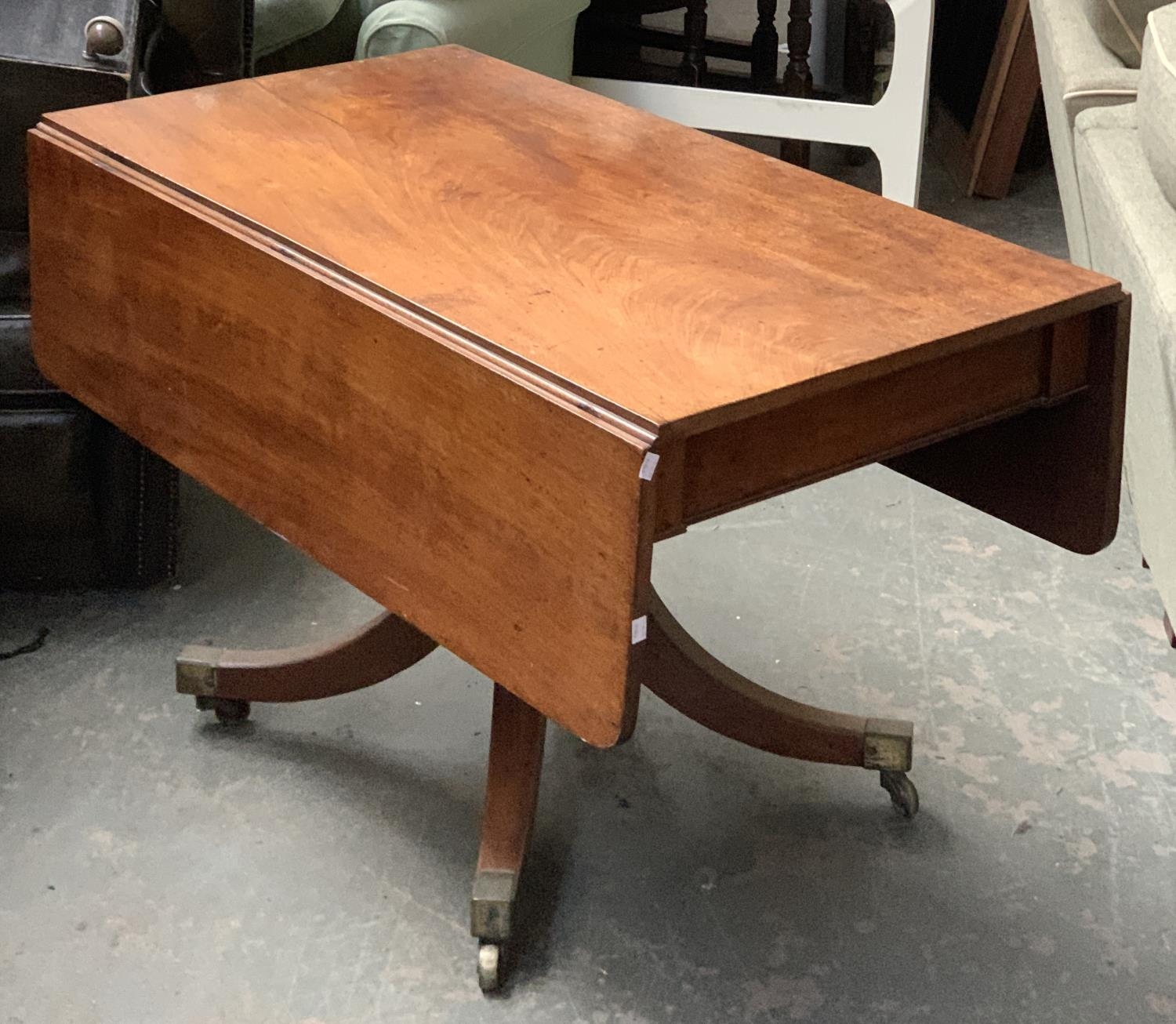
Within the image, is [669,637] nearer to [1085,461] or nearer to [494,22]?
[1085,461]

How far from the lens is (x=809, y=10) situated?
9.19ft

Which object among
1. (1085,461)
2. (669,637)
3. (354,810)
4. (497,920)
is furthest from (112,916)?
(1085,461)

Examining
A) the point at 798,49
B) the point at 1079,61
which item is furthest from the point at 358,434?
the point at 798,49

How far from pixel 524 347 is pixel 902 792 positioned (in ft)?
2.60

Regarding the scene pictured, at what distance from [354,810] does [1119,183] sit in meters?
1.10

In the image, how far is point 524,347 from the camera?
1.07m

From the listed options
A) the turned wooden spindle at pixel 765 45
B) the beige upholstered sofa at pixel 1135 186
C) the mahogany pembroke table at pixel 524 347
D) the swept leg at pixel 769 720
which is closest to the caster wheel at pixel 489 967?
the mahogany pembroke table at pixel 524 347

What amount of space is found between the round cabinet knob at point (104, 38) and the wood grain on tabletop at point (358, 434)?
34 centimetres

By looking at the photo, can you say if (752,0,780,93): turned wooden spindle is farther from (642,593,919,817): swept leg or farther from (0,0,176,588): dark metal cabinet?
(642,593,919,817): swept leg

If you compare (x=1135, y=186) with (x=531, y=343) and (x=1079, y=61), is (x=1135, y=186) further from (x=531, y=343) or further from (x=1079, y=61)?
(x=531, y=343)

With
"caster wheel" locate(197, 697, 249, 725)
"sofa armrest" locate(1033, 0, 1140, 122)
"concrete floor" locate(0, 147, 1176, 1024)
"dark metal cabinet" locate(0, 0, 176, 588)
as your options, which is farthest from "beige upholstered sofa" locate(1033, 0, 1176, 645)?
"dark metal cabinet" locate(0, 0, 176, 588)

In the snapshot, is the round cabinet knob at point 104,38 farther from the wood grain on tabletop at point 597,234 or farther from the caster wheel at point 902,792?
the caster wheel at point 902,792

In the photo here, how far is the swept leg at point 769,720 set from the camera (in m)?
1.62

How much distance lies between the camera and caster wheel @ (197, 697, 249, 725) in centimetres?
175
